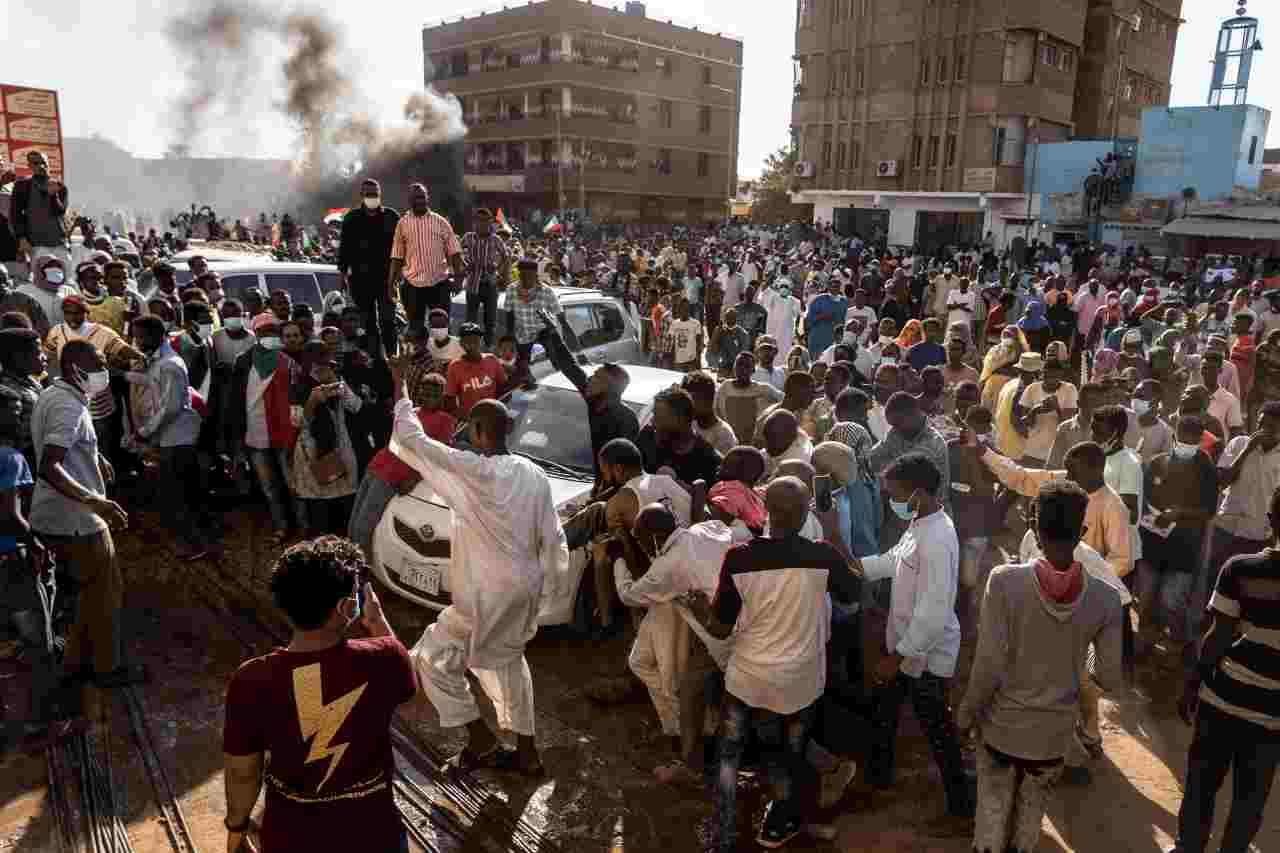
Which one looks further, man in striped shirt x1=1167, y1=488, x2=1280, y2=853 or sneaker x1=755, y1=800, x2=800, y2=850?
sneaker x1=755, y1=800, x2=800, y2=850

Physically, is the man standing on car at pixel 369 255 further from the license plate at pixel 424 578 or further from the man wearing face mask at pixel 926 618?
the man wearing face mask at pixel 926 618

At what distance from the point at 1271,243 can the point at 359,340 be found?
2954cm

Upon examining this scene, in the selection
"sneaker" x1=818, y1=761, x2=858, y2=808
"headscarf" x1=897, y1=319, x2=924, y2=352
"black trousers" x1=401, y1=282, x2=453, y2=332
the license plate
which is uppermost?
"black trousers" x1=401, y1=282, x2=453, y2=332

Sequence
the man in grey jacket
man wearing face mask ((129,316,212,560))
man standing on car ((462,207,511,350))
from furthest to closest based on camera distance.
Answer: man standing on car ((462,207,511,350)), man wearing face mask ((129,316,212,560)), the man in grey jacket

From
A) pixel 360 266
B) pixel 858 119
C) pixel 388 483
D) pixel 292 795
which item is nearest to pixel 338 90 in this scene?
pixel 858 119

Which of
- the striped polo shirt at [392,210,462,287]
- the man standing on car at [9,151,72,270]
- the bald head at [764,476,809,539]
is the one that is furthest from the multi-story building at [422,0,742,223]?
the bald head at [764,476,809,539]

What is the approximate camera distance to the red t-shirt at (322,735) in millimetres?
2418

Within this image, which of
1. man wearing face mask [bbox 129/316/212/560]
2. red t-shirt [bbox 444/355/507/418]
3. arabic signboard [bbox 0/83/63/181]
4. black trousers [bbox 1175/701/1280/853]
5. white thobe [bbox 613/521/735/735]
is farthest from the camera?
arabic signboard [bbox 0/83/63/181]

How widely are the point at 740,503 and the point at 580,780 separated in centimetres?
164

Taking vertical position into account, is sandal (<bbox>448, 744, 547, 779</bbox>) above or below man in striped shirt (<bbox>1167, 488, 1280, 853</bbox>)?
below

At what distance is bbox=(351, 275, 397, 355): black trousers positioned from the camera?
8961mm

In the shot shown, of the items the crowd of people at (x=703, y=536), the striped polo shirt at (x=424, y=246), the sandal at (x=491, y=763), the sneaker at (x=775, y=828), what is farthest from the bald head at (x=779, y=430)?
the striped polo shirt at (x=424, y=246)

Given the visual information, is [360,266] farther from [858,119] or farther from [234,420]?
[858,119]

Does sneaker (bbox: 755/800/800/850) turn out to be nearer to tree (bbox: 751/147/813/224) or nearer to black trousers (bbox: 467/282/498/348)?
black trousers (bbox: 467/282/498/348)
